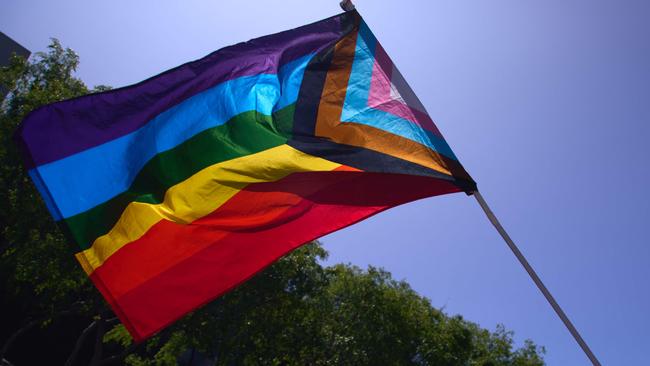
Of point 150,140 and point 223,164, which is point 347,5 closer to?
point 223,164

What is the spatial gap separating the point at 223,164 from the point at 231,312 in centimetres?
1861

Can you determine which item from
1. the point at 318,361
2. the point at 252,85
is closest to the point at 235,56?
the point at 252,85

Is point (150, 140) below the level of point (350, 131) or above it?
above

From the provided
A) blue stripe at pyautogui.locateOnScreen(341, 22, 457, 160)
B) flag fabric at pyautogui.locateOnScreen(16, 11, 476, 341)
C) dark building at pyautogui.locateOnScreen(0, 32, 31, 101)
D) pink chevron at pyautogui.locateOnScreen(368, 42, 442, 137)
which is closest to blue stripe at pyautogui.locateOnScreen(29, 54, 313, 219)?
flag fabric at pyautogui.locateOnScreen(16, 11, 476, 341)

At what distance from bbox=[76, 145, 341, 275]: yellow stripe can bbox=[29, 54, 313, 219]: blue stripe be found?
0.40m

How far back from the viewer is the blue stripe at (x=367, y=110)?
5.18 metres

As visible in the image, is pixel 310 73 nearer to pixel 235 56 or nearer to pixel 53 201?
pixel 235 56

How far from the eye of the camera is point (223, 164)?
5285 mm

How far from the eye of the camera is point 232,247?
4.83 meters

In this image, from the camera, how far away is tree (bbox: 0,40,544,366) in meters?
19.0

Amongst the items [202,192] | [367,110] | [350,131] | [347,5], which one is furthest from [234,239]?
[347,5]

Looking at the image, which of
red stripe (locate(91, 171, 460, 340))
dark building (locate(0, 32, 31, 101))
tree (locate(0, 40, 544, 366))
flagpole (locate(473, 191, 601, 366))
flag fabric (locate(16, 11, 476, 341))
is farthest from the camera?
dark building (locate(0, 32, 31, 101))

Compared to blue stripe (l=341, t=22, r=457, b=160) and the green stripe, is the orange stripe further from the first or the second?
the green stripe

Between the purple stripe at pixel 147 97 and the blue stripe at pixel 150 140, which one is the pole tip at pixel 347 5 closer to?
the purple stripe at pixel 147 97
